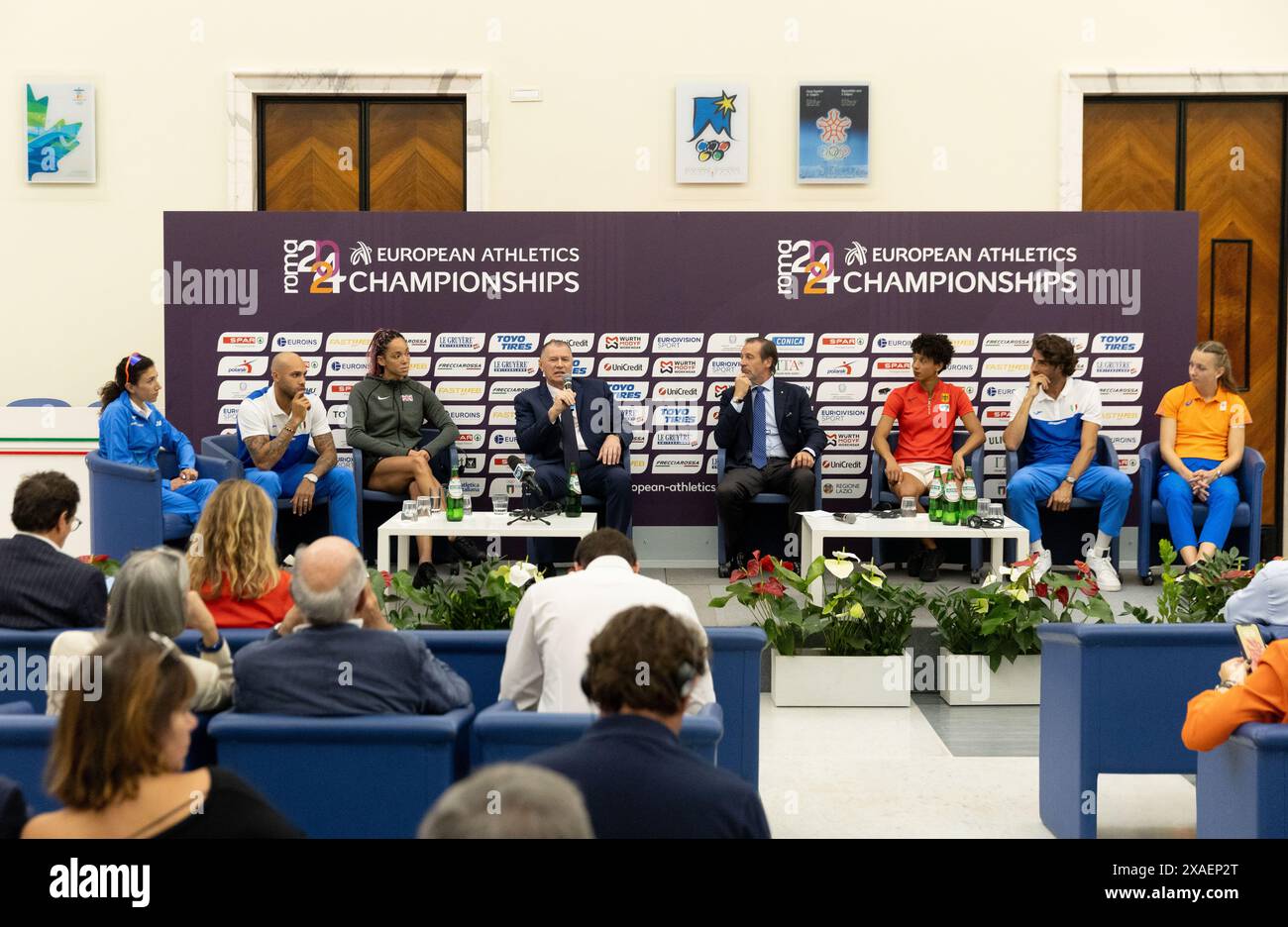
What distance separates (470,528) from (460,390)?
1583mm

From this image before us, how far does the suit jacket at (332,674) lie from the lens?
3.16 meters

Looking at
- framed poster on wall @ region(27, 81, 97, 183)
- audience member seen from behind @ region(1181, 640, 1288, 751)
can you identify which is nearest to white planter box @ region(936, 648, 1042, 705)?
audience member seen from behind @ region(1181, 640, 1288, 751)

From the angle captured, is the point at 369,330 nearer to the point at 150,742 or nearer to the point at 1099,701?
the point at 1099,701

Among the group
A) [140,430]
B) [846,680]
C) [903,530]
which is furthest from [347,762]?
[140,430]

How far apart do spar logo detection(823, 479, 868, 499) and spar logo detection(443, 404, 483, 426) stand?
6.61ft

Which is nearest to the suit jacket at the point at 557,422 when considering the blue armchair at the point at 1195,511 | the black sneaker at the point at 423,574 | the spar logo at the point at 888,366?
the black sneaker at the point at 423,574

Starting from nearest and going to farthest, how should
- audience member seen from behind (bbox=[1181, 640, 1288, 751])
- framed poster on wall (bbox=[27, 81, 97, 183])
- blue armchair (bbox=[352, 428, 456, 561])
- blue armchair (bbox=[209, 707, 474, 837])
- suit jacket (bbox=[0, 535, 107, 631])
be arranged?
1. blue armchair (bbox=[209, 707, 474, 837])
2. audience member seen from behind (bbox=[1181, 640, 1288, 751])
3. suit jacket (bbox=[0, 535, 107, 631])
4. blue armchair (bbox=[352, 428, 456, 561])
5. framed poster on wall (bbox=[27, 81, 97, 183])

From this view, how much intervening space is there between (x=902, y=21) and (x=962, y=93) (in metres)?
0.62

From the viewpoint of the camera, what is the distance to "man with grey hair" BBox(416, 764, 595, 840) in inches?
65.7

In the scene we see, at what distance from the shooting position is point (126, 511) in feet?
23.1

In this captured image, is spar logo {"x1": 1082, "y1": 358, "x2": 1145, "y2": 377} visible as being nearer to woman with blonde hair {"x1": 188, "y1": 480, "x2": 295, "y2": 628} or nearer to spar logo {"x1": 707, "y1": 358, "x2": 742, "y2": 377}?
spar logo {"x1": 707, "y1": 358, "x2": 742, "y2": 377}

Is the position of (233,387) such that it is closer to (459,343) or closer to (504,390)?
(459,343)
